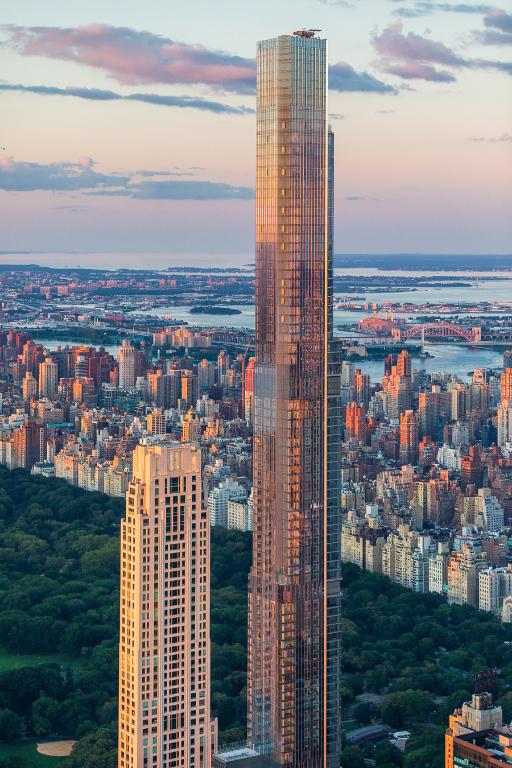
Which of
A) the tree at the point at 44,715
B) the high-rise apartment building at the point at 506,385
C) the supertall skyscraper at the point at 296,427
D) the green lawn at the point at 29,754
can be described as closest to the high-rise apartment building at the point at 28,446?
the high-rise apartment building at the point at 506,385

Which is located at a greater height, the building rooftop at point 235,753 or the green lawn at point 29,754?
the building rooftop at point 235,753

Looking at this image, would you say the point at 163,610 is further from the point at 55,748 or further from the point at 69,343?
the point at 69,343

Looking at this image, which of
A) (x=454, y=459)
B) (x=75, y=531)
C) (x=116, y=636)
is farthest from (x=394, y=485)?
(x=116, y=636)

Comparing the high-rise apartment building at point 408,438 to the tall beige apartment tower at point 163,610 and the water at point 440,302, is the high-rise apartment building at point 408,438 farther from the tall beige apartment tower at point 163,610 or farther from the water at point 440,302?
the tall beige apartment tower at point 163,610

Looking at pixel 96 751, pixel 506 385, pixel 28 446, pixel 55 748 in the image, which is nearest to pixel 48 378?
pixel 28 446

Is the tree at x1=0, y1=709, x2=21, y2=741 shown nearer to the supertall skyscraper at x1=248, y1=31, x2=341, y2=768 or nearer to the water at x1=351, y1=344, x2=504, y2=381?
the supertall skyscraper at x1=248, y1=31, x2=341, y2=768

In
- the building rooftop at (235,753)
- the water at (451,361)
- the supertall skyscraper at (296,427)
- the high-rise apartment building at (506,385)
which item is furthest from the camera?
the water at (451,361)

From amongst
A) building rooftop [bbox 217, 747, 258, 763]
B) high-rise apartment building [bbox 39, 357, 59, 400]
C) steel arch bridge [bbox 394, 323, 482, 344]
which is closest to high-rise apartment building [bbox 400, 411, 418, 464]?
high-rise apartment building [bbox 39, 357, 59, 400]
